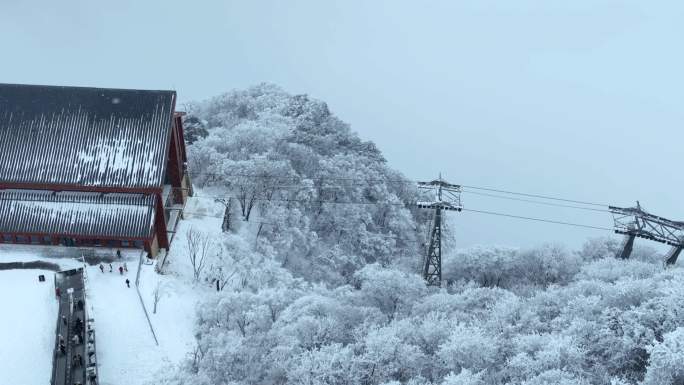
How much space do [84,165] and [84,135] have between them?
111 inches

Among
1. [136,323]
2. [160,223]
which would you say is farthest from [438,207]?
[136,323]

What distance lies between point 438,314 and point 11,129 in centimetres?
3692

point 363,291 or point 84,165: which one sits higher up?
point 84,165

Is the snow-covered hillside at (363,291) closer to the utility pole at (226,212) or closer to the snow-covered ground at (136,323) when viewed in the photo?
the utility pole at (226,212)

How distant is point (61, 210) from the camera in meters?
46.3

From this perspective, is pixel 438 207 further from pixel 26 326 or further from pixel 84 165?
pixel 26 326

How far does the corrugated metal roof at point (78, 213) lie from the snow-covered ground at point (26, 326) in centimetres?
381

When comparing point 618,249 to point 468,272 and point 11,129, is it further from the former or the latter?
point 11,129

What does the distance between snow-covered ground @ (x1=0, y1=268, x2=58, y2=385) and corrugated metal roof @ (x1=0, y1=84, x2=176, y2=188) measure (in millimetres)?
8109

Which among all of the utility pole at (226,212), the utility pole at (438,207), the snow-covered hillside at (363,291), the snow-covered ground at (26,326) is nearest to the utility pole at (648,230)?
the snow-covered hillside at (363,291)

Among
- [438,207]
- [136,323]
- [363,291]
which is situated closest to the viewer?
[136,323]

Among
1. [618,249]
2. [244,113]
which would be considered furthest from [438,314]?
[244,113]

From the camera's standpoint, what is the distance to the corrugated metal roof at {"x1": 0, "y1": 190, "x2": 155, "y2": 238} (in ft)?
150

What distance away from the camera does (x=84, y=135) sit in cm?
4834
